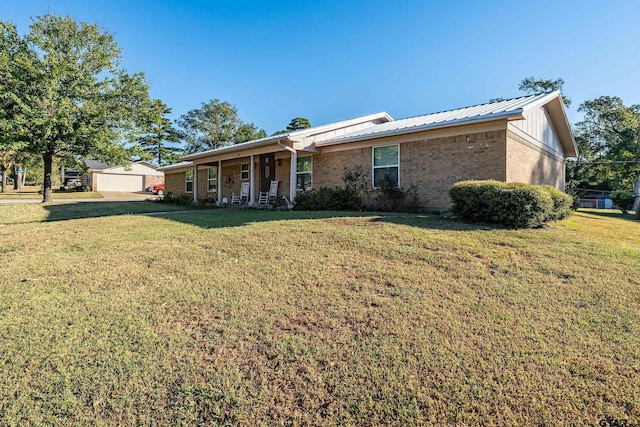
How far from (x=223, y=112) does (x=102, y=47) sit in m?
29.0

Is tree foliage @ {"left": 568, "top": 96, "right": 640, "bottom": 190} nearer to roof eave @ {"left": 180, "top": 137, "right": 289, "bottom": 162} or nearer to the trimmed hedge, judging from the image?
the trimmed hedge

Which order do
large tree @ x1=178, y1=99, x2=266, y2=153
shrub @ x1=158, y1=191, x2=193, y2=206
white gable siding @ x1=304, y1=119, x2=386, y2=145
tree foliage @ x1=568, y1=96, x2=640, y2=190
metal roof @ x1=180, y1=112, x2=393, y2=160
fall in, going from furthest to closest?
large tree @ x1=178, y1=99, x2=266, y2=153 → tree foliage @ x1=568, y1=96, x2=640, y2=190 → shrub @ x1=158, y1=191, x2=193, y2=206 → white gable siding @ x1=304, y1=119, x2=386, y2=145 → metal roof @ x1=180, y1=112, x2=393, y2=160

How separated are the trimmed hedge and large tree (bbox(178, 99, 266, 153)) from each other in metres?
40.6

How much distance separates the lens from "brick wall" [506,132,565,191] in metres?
10.5

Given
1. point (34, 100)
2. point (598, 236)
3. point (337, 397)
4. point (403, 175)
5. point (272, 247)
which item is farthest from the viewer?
point (34, 100)

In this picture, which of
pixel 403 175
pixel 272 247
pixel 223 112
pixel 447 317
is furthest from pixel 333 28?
pixel 223 112

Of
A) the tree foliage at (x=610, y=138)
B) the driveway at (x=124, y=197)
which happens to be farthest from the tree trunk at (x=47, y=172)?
the tree foliage at (x=610, y=138)

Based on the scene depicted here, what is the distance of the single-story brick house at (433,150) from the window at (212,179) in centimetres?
281

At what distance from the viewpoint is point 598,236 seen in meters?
7.26

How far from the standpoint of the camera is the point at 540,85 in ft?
102

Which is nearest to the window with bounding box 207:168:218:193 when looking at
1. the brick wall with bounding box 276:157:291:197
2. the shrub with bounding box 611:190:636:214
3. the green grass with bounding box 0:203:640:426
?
the brick wall with bounding box 276:157:291:197

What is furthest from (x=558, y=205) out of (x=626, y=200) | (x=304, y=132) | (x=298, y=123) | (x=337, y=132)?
(x=298, y=123)

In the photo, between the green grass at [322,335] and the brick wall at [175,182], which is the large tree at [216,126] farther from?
the green grass at [322,335]

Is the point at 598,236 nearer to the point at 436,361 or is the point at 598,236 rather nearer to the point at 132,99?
the point at 436,361
